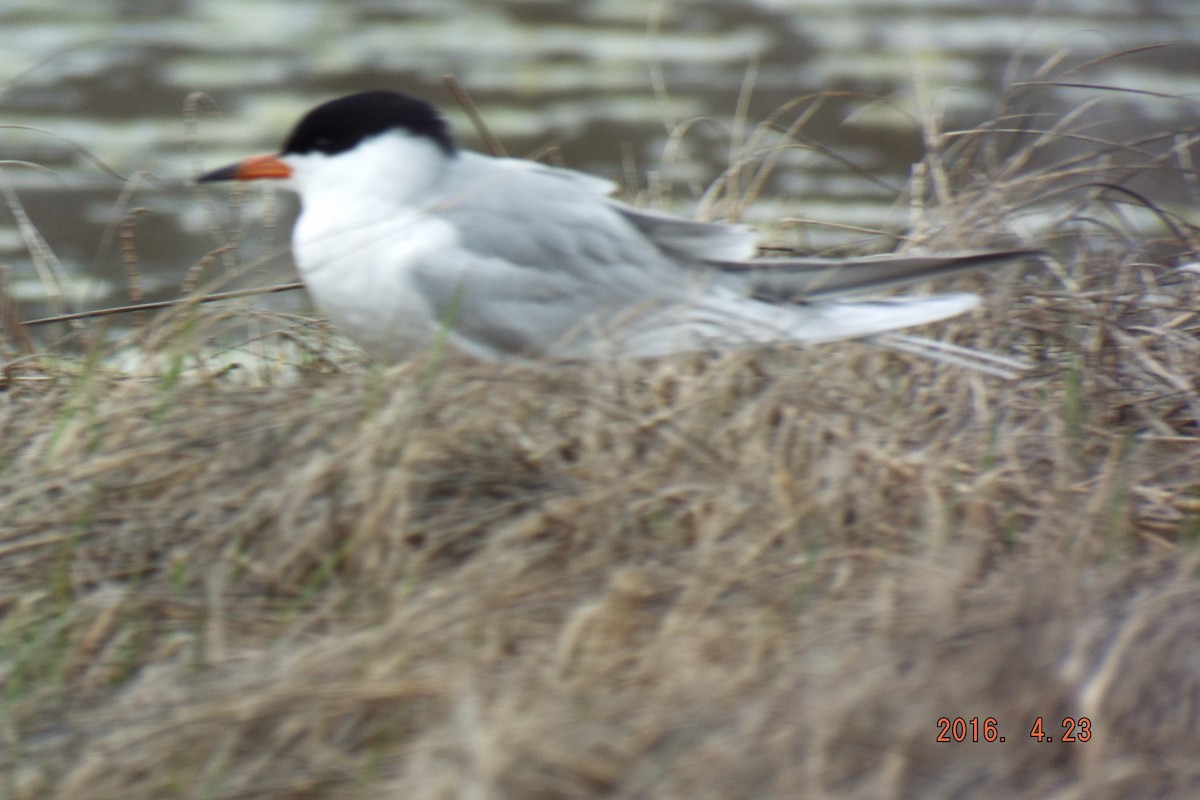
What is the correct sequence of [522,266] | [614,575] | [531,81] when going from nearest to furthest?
[614,575] < [522,266] < [531,81]

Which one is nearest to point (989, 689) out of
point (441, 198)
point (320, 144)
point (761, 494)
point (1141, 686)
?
point (1141, 686)

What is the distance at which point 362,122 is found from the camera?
7.97 feet

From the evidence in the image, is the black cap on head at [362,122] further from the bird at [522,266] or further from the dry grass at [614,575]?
the dry grass at [614,575]

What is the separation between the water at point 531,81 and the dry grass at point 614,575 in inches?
78.4

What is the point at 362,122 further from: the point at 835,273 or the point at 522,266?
the point at 835,273

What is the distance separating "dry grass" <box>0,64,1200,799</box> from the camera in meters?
1.56

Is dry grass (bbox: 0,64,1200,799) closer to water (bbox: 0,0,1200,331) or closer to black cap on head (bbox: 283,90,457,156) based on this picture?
black cap on head (bbox: 283,90,457,156)

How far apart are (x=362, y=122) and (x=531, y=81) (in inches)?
144

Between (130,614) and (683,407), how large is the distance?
30.5 inches

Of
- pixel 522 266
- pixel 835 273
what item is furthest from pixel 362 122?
pixel 835 273

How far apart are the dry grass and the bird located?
0.08m

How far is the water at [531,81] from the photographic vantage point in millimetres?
4836

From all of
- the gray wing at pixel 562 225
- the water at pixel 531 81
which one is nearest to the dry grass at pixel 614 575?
the gray wing at pixel 562 225

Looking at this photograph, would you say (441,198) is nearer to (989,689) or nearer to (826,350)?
(826,350)
